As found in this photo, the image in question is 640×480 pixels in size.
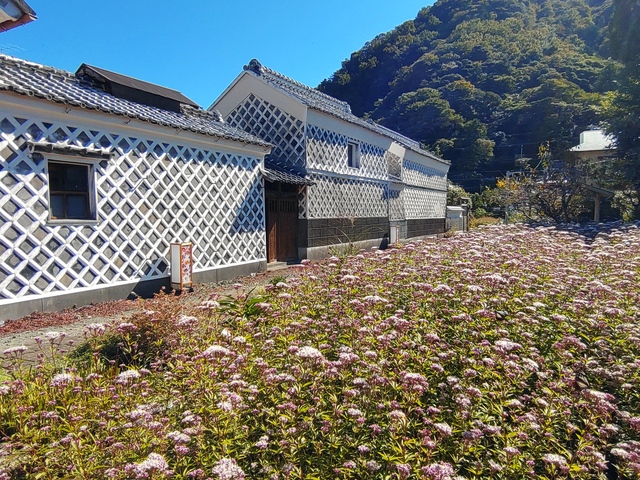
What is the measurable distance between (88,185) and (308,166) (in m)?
6.16

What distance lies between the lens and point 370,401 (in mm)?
1965

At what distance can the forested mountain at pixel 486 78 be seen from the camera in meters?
37.0

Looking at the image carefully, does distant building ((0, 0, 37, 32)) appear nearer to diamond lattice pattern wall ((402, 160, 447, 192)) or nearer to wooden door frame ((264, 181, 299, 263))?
wooden door frame ((264, 181, 299, 263))

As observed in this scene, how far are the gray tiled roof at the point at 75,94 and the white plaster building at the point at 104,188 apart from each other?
0.03 metres

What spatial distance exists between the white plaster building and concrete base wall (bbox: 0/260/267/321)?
2cm

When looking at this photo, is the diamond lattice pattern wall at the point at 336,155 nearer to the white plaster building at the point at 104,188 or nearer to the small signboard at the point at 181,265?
the white plaster building at the point at 104,188

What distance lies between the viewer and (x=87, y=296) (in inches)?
227

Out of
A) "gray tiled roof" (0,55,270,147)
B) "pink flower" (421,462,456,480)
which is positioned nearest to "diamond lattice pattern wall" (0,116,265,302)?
"gray tiled roof" (0,55,270,147)

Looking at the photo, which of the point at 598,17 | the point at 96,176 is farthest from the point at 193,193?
the point at 598,17

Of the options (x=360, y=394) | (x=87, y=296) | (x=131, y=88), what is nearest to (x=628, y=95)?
(x=131, y=88)

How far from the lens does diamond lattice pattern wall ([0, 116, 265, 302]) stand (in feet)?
16.6

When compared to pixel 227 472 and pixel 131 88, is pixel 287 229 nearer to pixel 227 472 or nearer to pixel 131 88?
pixel 131 88

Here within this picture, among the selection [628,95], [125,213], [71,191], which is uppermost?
[628,95]

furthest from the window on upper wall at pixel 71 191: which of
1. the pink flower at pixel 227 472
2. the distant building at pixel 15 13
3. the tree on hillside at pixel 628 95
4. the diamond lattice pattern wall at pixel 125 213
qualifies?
the tree on hillside at pixel 628 95
